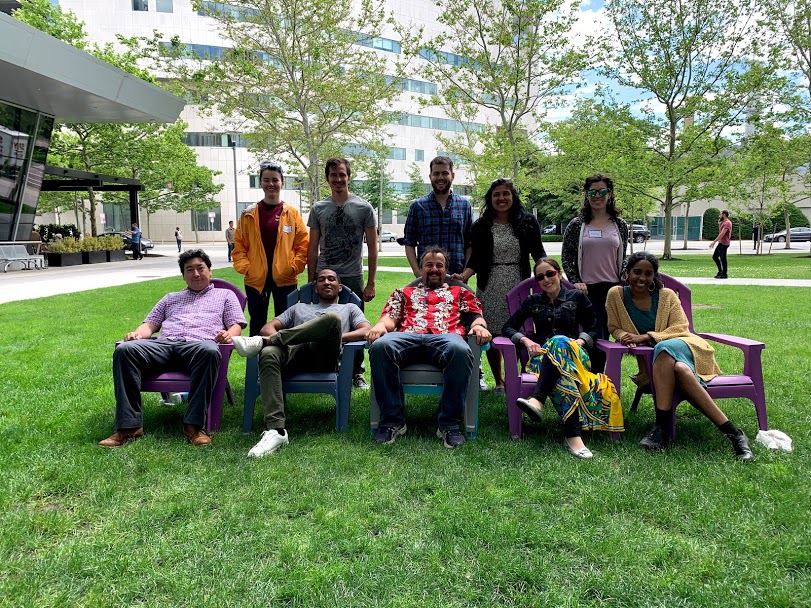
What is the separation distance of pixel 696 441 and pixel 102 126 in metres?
29.1

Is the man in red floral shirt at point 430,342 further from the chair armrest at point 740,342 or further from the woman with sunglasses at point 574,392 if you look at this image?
the chair armrest at point 740,342

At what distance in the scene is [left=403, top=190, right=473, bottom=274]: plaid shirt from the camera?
15.7 ft

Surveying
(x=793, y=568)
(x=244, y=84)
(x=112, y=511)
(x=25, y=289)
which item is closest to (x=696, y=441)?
(x=793, y=568)

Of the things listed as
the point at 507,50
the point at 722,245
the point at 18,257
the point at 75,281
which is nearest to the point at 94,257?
the point at 18,257

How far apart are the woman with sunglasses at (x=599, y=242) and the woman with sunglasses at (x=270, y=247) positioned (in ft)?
7.66

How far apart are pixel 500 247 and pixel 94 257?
2245cm

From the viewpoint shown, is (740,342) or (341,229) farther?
(341,229)

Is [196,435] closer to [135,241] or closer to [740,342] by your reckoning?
[740,342]

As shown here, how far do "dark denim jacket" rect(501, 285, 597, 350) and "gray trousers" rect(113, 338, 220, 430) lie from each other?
2.16 meters

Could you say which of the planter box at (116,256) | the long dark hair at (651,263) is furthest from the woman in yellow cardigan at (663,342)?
the planter box at (116,256)

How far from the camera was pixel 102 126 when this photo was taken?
26266mm

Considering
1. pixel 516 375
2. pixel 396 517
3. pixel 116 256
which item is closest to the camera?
pixel 396 517

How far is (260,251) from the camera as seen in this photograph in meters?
4.82

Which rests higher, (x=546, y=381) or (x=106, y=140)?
(x=106, y=140)
